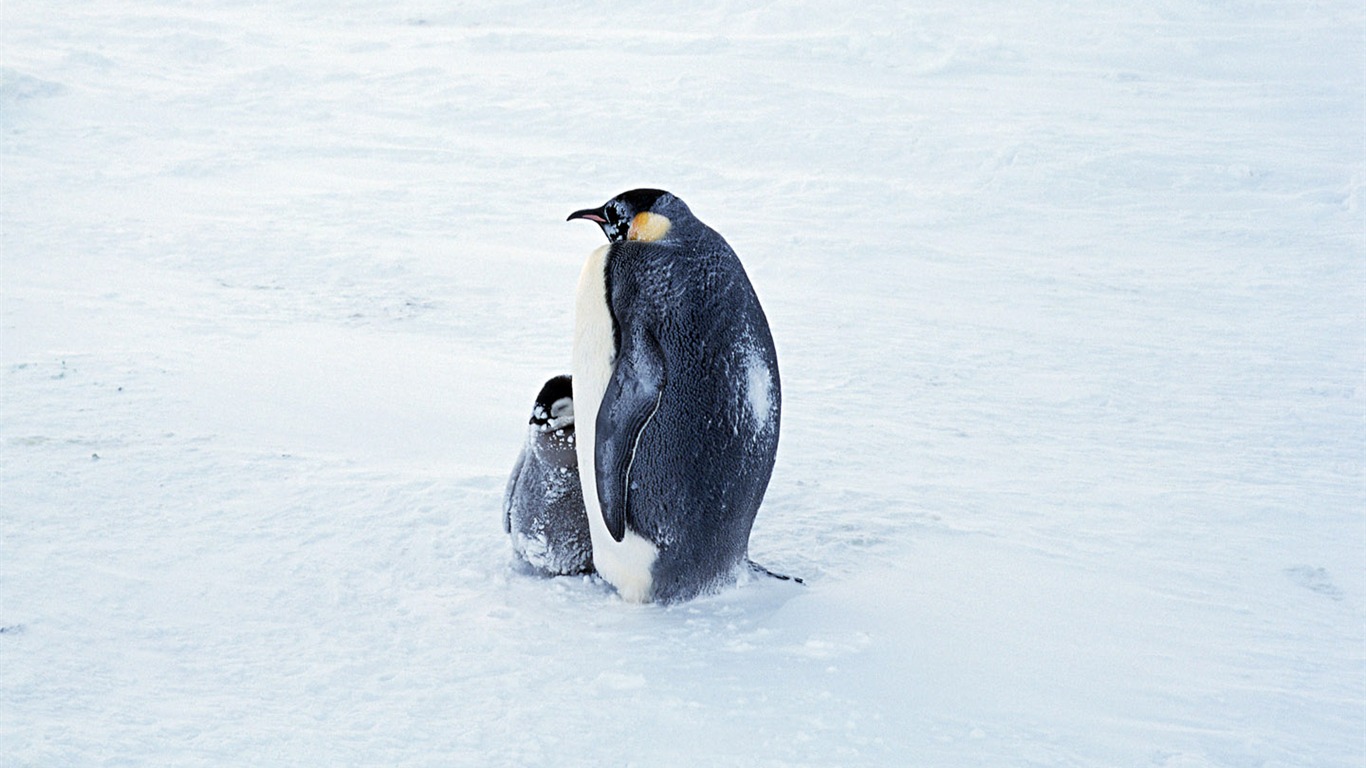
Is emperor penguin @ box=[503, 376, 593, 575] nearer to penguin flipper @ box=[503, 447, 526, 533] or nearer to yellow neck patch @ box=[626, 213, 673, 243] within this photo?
penguin flipper @ box=[503, 447, 526, 533]

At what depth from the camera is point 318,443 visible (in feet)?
10.1

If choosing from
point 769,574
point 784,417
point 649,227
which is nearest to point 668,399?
point 649,227

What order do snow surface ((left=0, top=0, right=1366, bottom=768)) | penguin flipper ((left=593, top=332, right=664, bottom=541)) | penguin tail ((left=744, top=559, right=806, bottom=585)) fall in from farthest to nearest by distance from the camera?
penguin tail ((left=744, top=559, right=806, bottom=585)) → penguin flipper ((left=593, top=332, right=664, bottom=541)) → snow surface ((left=0, top=0, right=1366, bottom=768))

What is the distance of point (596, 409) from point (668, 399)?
141 mm

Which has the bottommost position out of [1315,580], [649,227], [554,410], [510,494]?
[1315,580]

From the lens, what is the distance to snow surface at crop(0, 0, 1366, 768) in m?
1.96

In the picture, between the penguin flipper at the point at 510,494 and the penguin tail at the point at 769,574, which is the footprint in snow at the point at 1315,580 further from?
the penguin flipper at the point at 510,494

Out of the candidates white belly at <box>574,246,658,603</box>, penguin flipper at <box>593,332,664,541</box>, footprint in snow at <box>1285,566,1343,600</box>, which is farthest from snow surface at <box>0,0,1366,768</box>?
penguin flipper at <box>593,332,664,541</box>

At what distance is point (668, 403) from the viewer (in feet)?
7.36

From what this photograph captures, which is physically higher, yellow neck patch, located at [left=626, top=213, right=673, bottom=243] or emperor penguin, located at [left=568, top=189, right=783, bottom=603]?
yellow neck patch, located at [left=626, top=213, right=673, bottom=243]

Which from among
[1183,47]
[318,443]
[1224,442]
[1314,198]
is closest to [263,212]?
[318,443]

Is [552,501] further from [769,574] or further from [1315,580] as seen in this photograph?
[1315,580]

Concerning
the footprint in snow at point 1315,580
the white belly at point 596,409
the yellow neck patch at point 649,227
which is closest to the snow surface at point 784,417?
the footprint in snow at point 1315,580

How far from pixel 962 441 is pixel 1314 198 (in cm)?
399
